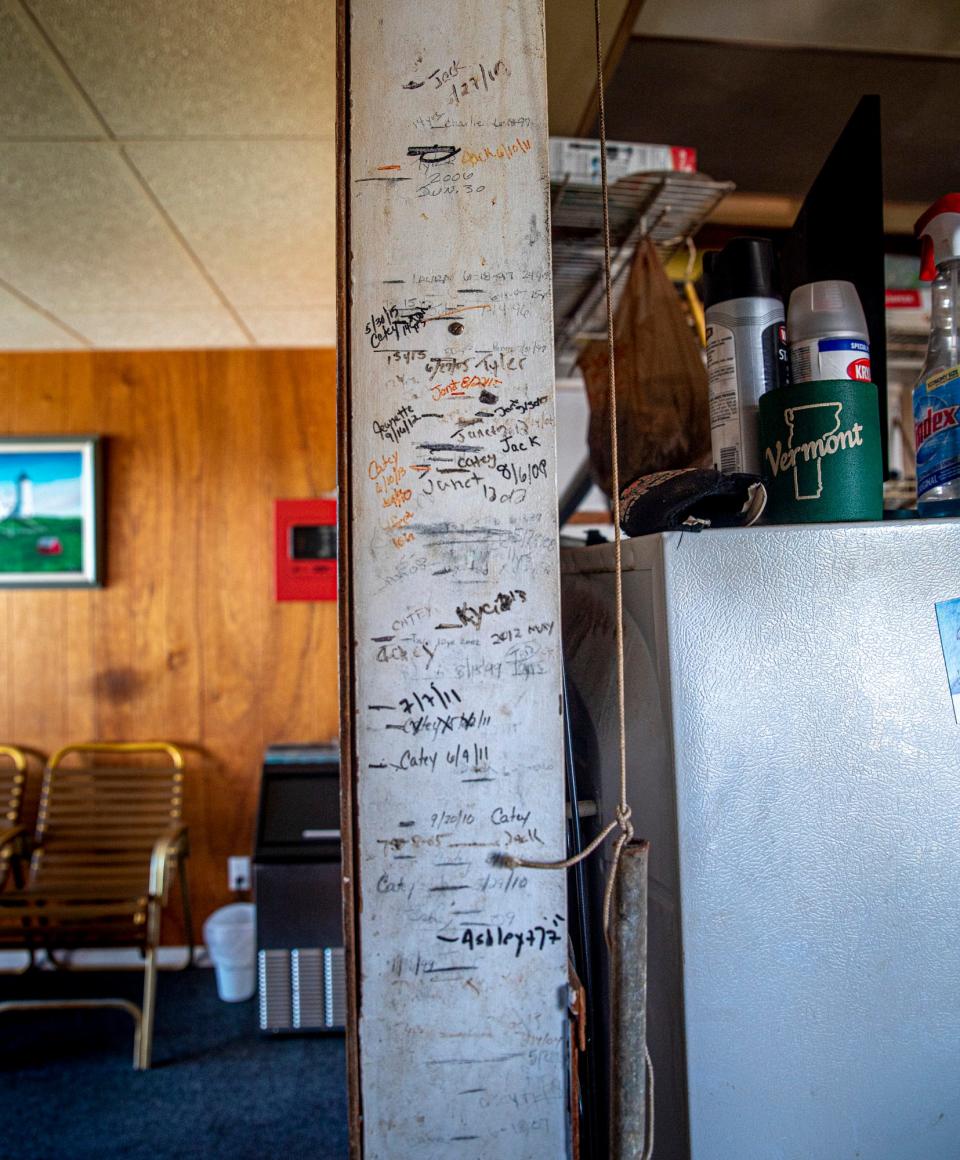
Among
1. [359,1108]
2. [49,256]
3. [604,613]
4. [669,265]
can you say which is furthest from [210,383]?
[359,1108]

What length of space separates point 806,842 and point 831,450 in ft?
1.34

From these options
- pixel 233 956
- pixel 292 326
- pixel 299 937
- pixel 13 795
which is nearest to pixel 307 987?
pixel 299 937

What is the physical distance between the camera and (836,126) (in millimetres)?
1855

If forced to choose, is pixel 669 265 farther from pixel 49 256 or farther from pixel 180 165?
pixel 49 256

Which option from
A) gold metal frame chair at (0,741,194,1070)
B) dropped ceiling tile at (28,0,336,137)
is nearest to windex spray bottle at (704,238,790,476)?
dropped ceiling tile at (28,0,336,137)

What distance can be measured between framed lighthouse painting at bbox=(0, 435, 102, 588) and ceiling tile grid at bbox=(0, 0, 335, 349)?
502mm

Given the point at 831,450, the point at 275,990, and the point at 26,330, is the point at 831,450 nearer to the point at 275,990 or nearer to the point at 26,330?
the point at 275,990

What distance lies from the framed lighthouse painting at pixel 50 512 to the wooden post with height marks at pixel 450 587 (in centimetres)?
260

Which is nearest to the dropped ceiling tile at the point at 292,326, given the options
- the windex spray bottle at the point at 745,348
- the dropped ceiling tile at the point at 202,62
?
the dropped ceiling tile at the point at 202,62

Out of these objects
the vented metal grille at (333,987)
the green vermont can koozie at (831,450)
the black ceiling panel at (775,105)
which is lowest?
the vented metal grille at (333,987)

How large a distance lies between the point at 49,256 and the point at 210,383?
3.05 ft

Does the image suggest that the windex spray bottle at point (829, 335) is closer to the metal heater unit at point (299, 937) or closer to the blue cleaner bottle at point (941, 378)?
the blue cleaner bottle at point (941, 378)

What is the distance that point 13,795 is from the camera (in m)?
2.96

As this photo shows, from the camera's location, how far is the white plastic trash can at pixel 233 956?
8.98 feet
